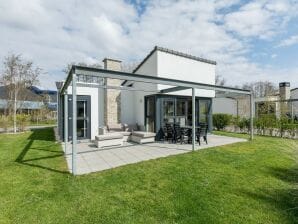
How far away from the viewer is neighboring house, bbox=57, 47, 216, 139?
10727mm

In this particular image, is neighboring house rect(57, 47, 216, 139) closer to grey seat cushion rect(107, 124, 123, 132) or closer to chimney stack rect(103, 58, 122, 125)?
chimney stack rect(103, 58, 122, 125)

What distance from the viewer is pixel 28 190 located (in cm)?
433

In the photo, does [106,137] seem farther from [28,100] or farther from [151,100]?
[28,100]

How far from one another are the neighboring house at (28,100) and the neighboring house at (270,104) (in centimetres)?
2035

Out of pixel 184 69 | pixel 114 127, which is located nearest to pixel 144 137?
pixel 114 127

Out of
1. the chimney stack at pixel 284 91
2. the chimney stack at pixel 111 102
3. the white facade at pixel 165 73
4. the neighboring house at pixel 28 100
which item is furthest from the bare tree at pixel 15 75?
the chimney stack at pixel 284 91

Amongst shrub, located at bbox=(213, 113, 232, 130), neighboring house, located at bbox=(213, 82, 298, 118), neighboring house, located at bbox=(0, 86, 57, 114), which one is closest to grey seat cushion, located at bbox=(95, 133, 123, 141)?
shrub, located at bbox=(213, 113, 232, 130)

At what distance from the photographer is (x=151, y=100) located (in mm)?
11289

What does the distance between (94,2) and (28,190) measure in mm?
7239

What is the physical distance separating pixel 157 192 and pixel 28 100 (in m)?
23.4

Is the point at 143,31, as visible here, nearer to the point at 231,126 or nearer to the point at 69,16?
the point at 69,16

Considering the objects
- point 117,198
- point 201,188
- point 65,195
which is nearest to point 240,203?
point 201,188

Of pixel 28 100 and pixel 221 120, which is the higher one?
pixel 28 100

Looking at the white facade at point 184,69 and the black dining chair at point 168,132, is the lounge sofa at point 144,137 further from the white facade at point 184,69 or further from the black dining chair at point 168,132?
the white facade at point 184,69
